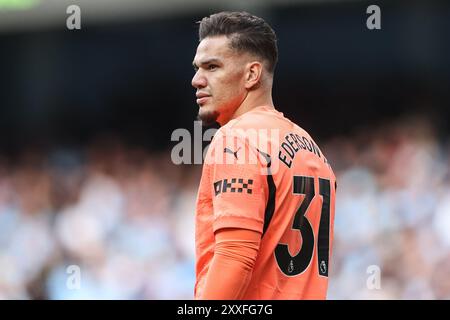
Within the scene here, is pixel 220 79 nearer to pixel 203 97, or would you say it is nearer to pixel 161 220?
pixel 203 97

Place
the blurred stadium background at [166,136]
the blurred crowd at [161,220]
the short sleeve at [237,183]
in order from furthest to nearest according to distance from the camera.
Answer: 1. the blurred stadium background at [166,136]
2. the blurred crowd at [161,220]
3. the short sleeve at [237,183]

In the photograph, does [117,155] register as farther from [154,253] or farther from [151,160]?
[154,253]

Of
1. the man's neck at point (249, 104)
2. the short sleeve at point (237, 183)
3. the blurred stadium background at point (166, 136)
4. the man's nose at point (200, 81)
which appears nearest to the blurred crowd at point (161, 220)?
the blurred stadium background at point (166, 136)

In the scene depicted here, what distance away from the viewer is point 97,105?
10.3 metres

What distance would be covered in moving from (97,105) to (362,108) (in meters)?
3.47

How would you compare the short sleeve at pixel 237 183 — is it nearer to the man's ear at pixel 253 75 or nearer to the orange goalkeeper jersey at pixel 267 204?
the orange goalkeeper jersey at pixel 267 204

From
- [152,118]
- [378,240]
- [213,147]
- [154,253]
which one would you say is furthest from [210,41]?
[152,118]

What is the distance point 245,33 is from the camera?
3.51 metres

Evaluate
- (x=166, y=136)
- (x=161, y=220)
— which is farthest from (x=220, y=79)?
(x=166, y=136)

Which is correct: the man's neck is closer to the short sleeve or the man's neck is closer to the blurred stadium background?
the short sleeve

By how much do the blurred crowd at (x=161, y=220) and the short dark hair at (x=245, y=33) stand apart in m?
4.24

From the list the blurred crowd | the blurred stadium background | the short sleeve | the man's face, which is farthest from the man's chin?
the blurred stadium background

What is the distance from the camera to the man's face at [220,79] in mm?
3473

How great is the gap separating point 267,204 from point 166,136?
676 cm
